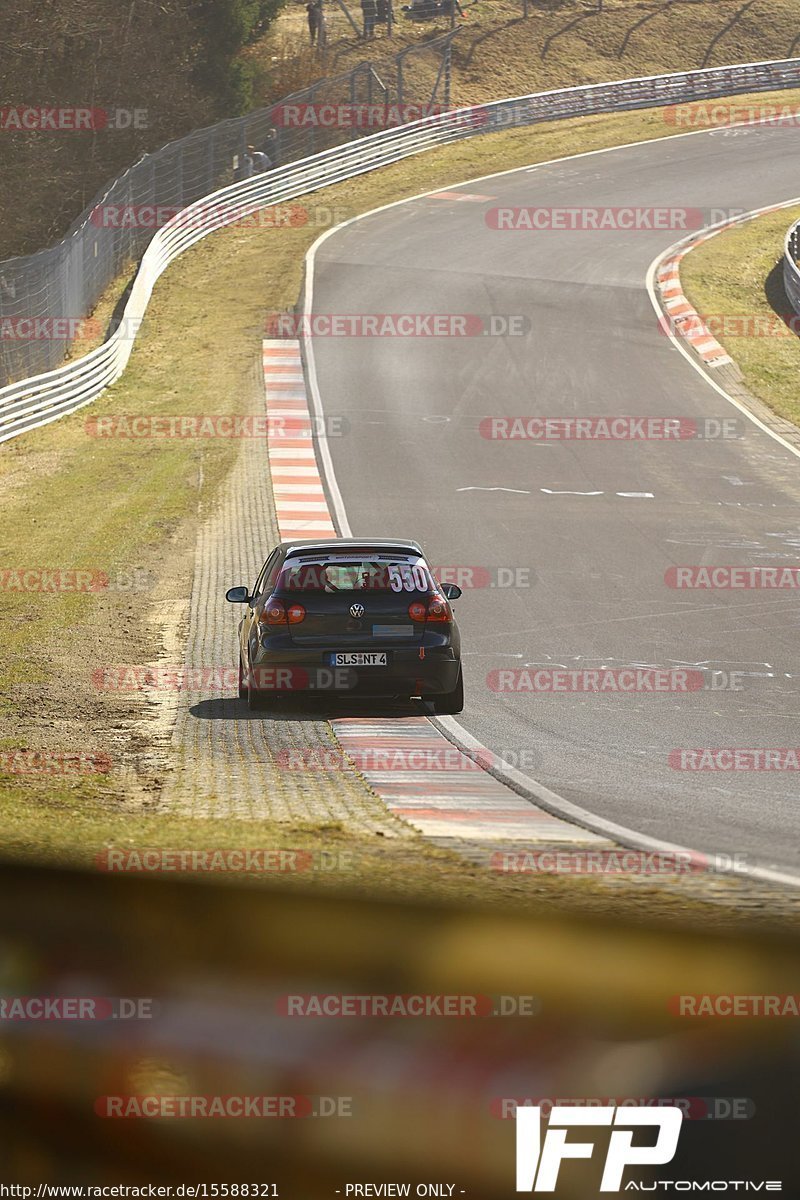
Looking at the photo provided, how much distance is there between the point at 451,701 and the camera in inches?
494

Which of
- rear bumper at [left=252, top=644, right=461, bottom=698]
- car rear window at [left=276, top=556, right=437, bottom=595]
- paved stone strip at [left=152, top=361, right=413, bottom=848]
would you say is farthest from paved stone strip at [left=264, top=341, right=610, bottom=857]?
car rear window at [left=276, top=556, right=437, bottom=595]

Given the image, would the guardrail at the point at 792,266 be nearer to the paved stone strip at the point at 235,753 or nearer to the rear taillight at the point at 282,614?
the paved stone strip at the point at 235,753

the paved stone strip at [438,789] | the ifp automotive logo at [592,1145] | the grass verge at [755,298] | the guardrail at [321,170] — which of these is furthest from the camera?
the grass verge at [755,298]

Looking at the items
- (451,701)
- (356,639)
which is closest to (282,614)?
(356,639)

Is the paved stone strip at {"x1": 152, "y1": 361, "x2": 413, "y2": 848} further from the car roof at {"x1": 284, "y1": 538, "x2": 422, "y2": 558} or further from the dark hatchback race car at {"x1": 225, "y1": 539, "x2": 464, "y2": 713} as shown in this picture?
the car roof at {"x1": 284, "y1": 538, "x2": 422, "y2": 558}

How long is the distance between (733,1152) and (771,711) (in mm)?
9204

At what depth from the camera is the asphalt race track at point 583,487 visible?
11.5 meters

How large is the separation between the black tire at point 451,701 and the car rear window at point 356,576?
841 mm

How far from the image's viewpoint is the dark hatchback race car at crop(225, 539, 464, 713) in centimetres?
1230

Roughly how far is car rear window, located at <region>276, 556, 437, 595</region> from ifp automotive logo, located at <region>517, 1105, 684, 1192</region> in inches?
341

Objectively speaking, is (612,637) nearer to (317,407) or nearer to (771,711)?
(771,711)

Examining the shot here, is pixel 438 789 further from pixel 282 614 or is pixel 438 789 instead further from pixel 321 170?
pixel 321 170

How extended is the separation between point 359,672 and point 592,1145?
27.7 feet

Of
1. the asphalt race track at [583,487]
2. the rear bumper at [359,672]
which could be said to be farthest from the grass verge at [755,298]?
the rear bumper at [359,672]
